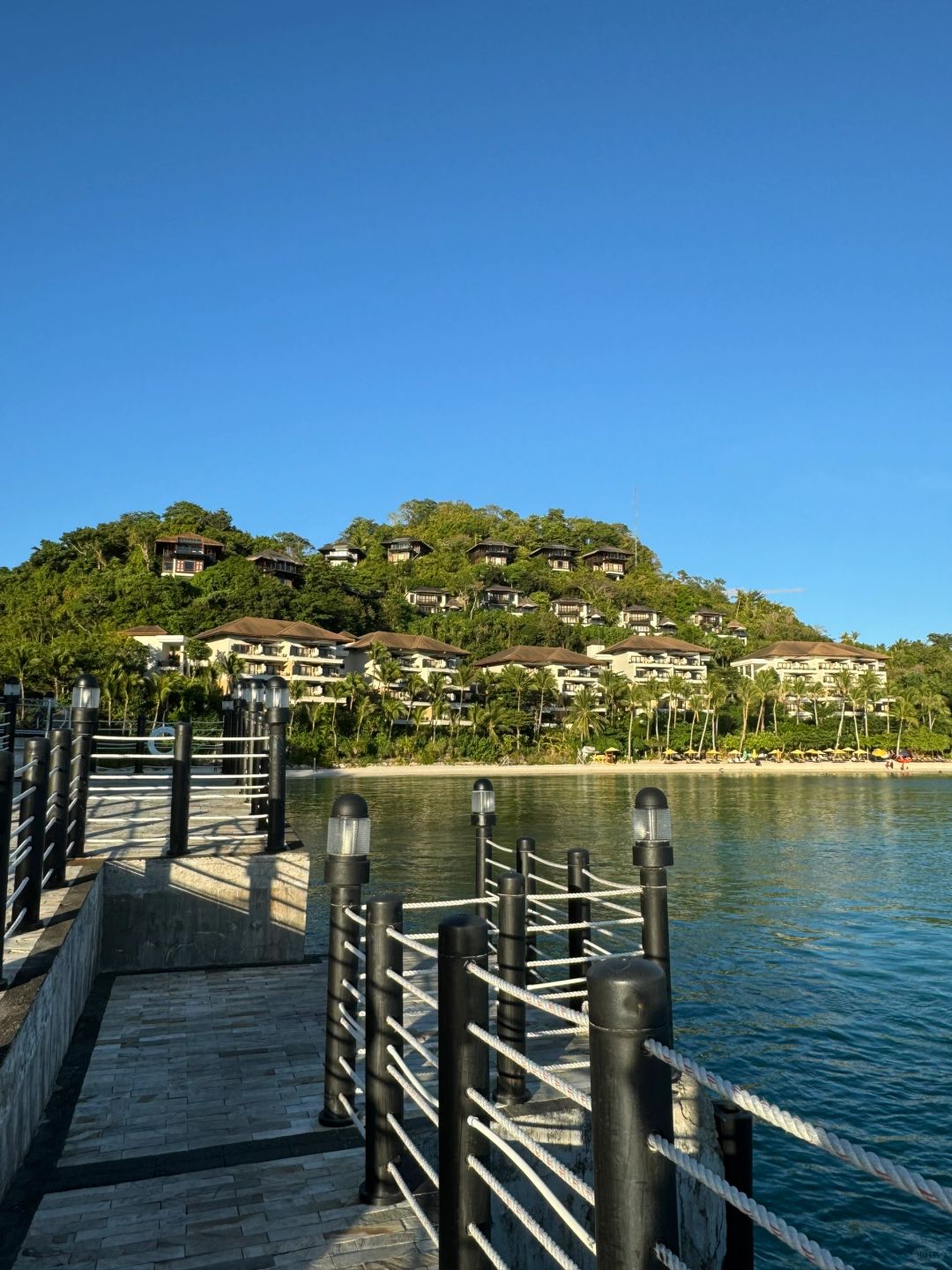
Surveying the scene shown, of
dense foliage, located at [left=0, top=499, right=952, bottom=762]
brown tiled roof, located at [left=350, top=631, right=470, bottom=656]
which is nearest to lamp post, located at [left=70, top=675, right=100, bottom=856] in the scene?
dense foliage, located at [left=0, top=499, right=952, bottom=762]

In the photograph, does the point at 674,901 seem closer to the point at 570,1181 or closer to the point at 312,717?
the point at 570,1181

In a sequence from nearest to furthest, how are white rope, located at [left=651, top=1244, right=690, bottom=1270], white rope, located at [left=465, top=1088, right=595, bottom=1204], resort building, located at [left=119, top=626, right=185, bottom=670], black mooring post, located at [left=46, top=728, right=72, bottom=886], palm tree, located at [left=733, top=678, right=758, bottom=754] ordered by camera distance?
white rope, located at [left=651, top=1244, right=690, bottom=1270] < white rope, located at [left=465, top=1088, right=595, bottom=1204] < black mooring post, located at [left=46, top=728, right=72, bottom=886] < resort building, located at [left=119, top=626, right=185, bottom=670] < palm tree, located at [left=733, top=678, right=758, bottom=754]

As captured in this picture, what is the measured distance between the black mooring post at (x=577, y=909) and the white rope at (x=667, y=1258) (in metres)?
5.69

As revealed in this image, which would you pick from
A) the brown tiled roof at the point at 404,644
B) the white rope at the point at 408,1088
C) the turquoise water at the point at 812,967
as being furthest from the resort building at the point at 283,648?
the white rope at the point at 408,1088

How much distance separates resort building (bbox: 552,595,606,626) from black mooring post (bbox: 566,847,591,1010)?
105 meters

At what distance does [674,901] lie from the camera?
57.9 ft

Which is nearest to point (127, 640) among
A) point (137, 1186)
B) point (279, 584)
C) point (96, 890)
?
point (279, 584)

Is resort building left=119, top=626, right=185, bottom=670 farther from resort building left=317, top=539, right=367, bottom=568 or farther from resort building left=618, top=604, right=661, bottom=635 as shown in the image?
resort building left=618, top=604, right=661, bottom=635

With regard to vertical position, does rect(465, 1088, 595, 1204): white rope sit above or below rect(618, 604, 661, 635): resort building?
below

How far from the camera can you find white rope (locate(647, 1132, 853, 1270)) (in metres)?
1.43

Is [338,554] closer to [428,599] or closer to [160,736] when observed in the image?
[428,599]

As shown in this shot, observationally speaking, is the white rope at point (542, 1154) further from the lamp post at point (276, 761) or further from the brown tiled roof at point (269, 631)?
the brown tiled roof at point (269, 631)

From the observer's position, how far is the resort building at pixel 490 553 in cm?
12375

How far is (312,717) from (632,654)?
41.0 meters
